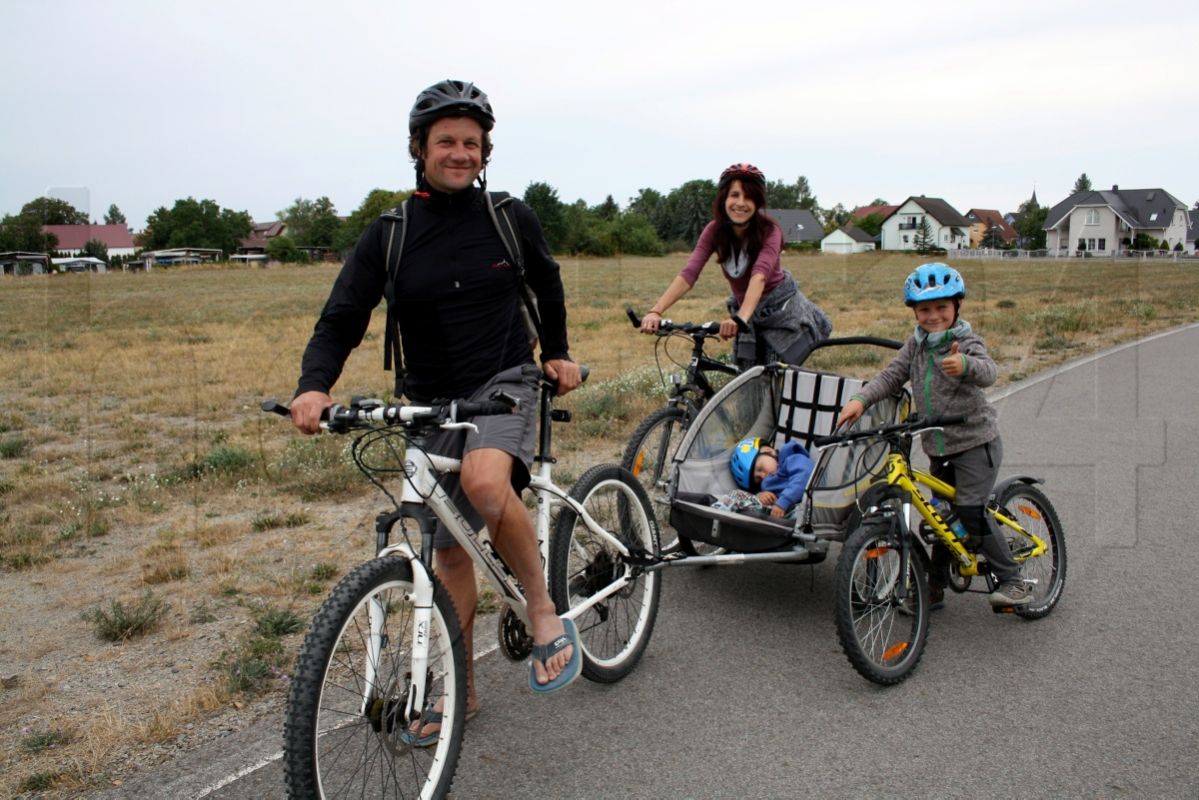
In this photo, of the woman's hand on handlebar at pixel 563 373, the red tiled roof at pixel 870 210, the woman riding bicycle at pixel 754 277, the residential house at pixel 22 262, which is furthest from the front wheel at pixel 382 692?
the red tiled roof at pixel 870 210

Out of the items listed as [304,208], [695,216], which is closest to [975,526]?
[695,216]

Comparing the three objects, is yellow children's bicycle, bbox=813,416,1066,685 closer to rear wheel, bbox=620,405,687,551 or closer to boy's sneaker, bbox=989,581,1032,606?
boy's sneaker, bbox=989,581,1032,606

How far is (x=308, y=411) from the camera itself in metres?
3.09

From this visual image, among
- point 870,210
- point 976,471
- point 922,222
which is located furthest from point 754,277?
point 870,210

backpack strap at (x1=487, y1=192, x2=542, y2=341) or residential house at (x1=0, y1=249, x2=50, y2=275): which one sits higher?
residential house at (x1=0, y1=249, x2=50, y2=275)

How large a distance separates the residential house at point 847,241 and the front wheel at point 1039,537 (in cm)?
6893

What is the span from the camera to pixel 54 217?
5931cm

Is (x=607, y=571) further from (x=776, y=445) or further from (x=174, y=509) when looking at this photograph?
(x=174, y=509)

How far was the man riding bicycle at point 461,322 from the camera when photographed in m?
3.41

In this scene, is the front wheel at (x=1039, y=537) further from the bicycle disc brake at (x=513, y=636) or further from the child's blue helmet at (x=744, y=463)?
the bicycle disc brake at (x=513, y=636)

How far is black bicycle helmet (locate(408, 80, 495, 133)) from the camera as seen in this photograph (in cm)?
340

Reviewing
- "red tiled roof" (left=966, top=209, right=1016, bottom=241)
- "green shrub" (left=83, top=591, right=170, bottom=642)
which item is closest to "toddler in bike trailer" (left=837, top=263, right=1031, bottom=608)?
"green shrub" (left=83, top=591, right=170, bottom=642)

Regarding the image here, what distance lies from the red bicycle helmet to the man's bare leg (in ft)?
10.5

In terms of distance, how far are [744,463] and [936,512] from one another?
3.29 ft
